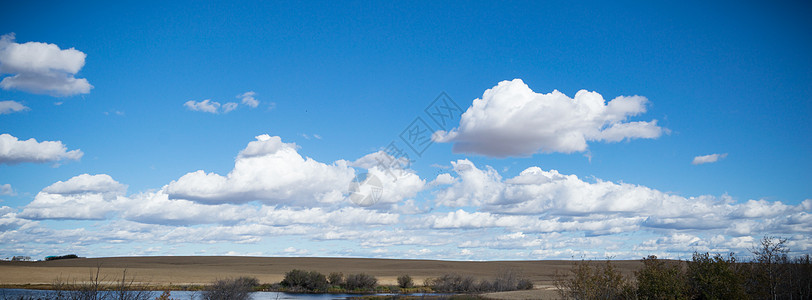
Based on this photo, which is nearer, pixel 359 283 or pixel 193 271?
→ pixel 359 283

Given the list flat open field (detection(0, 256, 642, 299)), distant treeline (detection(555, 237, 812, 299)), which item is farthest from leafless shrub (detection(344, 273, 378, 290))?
distant treeline (detection(555, 237, 812, 299))

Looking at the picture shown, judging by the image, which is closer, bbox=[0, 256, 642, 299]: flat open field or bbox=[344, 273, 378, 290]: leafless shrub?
bbox=[344, 273, 378, 290]: leafless shrub

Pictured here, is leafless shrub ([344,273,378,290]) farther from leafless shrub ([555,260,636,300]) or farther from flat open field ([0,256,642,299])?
leafless shrub ([555,260,636,300])

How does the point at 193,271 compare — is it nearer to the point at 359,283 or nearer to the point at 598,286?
the point at 359,283

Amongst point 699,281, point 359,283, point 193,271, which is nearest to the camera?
point 699,281

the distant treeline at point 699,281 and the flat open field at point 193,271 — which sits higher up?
the distant treeline at point 699,281

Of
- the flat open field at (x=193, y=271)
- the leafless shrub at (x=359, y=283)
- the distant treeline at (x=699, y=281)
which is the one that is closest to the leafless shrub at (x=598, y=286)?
the distant treeline at (x=699, y=281)

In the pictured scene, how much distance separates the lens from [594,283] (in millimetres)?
34125

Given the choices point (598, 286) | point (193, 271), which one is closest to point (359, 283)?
point (193, 271)

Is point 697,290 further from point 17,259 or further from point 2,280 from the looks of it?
point 17,259

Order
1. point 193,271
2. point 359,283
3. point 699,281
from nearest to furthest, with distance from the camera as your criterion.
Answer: point 699,281 < point 359,283 < point 193,271

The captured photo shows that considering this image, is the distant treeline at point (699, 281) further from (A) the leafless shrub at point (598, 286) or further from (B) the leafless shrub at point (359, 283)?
(B) the leafless shrub at point (359, 283)

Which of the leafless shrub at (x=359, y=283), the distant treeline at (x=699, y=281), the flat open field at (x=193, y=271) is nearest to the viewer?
A: the distant treeline at (x=699, y=281)

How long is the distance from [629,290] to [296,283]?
52.7 m
